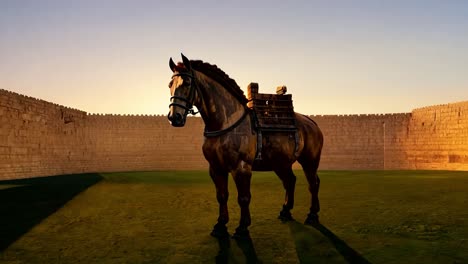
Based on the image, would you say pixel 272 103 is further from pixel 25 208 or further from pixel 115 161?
pixel 115 161

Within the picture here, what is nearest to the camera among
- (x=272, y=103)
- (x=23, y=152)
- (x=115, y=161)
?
(x=272, y=103)

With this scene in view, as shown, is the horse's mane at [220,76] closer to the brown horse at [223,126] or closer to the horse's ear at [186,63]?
the brown horse at [223,126]

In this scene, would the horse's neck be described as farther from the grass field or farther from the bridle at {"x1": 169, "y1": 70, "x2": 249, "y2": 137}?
the grass field

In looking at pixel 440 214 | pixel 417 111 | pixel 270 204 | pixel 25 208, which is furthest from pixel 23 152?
pixel 417 111

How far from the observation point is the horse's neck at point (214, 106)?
517cm

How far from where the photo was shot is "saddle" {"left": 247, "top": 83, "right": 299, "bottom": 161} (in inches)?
219

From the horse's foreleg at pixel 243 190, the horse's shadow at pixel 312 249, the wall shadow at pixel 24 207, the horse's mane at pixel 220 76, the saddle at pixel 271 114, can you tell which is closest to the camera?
the horse's shadow at pixel 312 249

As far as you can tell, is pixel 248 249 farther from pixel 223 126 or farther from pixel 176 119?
pixel 176 119

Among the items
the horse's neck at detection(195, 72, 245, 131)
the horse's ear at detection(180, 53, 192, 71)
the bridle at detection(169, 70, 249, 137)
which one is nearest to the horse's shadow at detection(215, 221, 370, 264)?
the bridle at detection(169, 70, 249, 137)

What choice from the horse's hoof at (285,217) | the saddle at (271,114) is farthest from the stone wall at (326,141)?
the saddle at (271,114)

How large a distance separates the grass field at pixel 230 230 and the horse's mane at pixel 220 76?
2.04m

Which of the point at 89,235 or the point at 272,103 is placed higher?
the point at 272,103

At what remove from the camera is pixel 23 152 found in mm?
17953

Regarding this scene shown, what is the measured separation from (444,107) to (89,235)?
24826 mm
